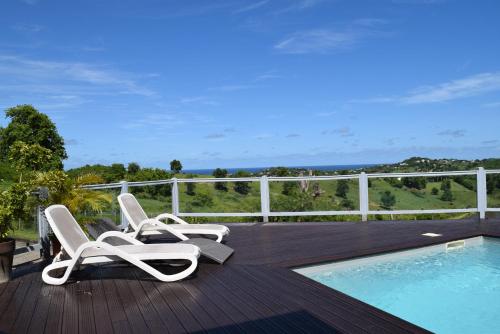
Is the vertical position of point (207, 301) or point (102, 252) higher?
point (102, 252)

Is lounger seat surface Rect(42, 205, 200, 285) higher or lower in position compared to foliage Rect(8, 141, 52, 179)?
lower

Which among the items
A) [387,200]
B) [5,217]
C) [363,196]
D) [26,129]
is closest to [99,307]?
[5,217]

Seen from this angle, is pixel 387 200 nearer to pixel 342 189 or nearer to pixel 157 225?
pixel 342 189

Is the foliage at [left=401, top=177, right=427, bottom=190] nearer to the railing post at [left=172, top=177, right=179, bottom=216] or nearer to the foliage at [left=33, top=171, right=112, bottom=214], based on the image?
the railing post at [left=172, top=177, right=179, bottom=216]

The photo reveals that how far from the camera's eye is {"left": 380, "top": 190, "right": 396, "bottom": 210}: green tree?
9984 mm

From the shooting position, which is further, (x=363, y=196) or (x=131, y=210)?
(x=363, y=196)

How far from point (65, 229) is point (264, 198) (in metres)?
5.64

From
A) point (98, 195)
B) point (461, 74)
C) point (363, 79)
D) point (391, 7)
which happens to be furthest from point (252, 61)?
point (98, 195)

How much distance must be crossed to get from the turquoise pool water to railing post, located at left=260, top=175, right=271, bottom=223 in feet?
12.8

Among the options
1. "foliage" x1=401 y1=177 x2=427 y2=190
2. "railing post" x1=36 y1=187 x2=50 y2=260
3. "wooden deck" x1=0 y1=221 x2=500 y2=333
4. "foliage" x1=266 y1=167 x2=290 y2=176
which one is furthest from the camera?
"foliage" x1=266 y1=167 x2=290 y2=176

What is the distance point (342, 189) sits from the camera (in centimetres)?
1004

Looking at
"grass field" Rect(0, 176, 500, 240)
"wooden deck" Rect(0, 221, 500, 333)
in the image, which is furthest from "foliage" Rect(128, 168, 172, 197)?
"wooden deck" Rect(0, 221, 500, 333)

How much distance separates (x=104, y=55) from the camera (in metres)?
20.8

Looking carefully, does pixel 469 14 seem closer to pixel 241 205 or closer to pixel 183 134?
pixel 241 205
